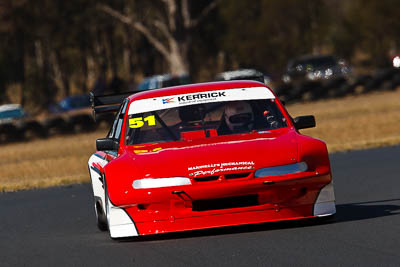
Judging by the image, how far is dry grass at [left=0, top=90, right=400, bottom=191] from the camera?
17.7 meters

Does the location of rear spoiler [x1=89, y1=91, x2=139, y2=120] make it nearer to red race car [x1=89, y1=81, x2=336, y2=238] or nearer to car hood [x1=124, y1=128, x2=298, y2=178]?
red race car [x1=89, y1=81, x2=336, y2=238]

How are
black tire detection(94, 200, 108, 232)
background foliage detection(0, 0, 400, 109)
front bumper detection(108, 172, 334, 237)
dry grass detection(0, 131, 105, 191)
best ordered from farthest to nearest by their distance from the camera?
1. background foliage detection(0, 0, 400, 109)
2. dry grass detection(0, 131, 105, 191)
3. black tire detection(94, 200, 108, 232)
4. front bumper detection(108, 172, 334, 237)

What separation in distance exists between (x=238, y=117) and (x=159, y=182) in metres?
1.63

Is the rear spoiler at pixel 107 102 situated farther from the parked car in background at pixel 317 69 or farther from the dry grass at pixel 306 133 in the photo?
the parked car in background at pixel 317 69

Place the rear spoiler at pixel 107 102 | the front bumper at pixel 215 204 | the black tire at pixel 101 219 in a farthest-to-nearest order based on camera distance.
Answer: the rear spoiler at pixel 107 102 → the black tire at pixel 101 219 → the front bumper at pixel 215 204

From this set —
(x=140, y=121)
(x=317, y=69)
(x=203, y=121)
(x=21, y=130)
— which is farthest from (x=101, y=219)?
(x=317, y=69)

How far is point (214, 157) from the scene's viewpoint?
8.07 m

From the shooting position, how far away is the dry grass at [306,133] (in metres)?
17.7

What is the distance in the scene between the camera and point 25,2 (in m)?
51.0

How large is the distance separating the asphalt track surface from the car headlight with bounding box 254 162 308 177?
0.48 m

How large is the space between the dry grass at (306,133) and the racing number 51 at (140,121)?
6.16 meters

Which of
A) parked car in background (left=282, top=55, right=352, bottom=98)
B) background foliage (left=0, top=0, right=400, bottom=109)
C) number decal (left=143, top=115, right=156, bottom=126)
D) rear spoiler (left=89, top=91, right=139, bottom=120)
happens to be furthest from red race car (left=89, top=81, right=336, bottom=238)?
background foliage (left=0, top=0, right=400, bottom=109)

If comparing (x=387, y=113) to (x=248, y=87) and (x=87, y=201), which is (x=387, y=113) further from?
(x=248, y=87)

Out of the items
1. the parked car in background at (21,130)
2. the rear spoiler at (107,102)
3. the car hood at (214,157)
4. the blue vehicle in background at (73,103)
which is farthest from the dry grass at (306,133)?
the blue vehicle in background at (73,103)
